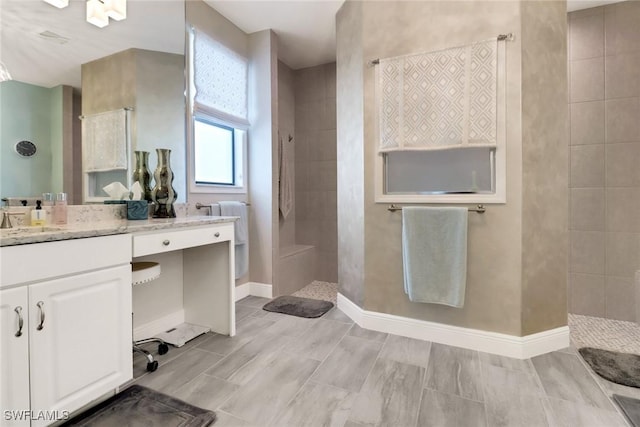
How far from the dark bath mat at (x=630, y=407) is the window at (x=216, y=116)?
9.87 feet

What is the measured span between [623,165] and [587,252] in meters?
0.75

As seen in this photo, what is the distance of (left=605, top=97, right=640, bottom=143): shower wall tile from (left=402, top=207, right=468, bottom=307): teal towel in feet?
5.42

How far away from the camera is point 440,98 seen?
2111 millimetres

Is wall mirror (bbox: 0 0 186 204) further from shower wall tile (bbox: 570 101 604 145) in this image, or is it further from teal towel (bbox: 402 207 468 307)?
shower wall tile (bbox: 570 101 604 145)

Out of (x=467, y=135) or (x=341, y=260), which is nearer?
(x=467, y=135)

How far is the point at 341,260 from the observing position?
277 centimetres

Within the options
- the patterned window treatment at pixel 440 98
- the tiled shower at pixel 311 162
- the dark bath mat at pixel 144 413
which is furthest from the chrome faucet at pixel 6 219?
the tiled shower at pixel 311 162

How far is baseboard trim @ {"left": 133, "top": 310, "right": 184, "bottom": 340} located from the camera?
2.20 metres

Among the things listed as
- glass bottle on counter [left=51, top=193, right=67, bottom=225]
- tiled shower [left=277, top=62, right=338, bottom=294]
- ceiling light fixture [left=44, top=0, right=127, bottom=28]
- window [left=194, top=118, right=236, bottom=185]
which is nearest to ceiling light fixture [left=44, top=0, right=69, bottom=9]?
ceiling light fixture [left=44, top=0, right=127, bottom=28]

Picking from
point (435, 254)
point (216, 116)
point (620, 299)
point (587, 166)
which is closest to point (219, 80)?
point (216, 116)

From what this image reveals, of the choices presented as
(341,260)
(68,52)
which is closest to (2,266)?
(68,52)

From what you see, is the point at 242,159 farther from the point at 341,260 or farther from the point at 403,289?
the point at 403,289

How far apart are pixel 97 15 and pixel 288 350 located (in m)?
2.41

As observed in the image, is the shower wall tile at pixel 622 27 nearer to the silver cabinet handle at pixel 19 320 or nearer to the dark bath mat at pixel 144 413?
the dark bath mat at pixel 144 413
